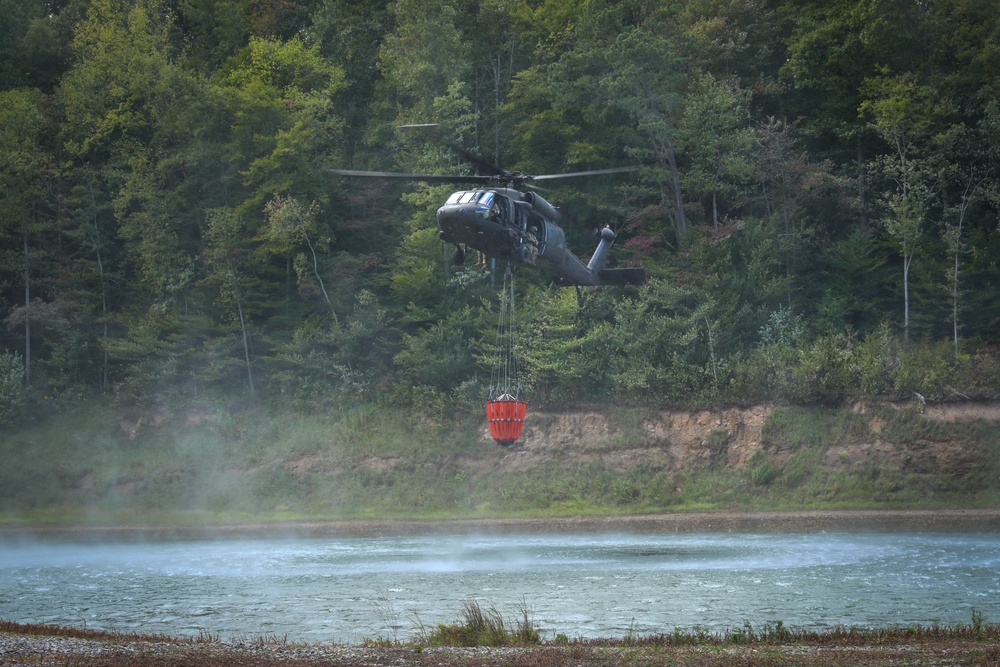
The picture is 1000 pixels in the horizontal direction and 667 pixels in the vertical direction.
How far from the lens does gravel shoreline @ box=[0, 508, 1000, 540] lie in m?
34.5

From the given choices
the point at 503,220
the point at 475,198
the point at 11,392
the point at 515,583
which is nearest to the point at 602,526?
the point at 515,583

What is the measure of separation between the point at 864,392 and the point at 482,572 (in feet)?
57.8

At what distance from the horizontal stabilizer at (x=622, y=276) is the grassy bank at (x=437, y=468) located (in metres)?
11.1

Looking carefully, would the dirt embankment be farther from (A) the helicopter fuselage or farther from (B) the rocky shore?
(B) the rocky shore

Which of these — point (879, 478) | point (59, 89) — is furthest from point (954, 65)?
point (59, 89)

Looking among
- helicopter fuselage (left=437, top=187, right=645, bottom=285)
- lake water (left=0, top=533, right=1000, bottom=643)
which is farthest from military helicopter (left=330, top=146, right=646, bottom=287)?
lake water (left=0, top=533, right=1000, bottom=643)

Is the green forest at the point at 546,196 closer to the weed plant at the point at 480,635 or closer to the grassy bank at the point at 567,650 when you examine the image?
the weed plant at the point at 480,635

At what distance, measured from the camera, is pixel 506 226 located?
24375 mm

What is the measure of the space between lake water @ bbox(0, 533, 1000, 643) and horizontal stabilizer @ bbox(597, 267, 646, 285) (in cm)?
786

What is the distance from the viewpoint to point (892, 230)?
41.5 m

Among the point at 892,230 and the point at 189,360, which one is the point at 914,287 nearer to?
the point at 892,230

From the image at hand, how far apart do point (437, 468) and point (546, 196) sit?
47.1ft

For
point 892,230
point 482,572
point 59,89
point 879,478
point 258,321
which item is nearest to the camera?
point 482,572

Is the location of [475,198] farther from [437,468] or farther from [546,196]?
[546,196]
